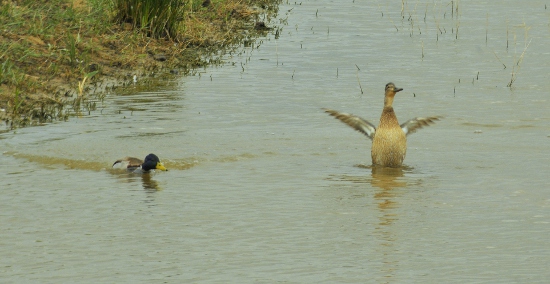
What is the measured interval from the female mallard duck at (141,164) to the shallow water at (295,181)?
0.49ft

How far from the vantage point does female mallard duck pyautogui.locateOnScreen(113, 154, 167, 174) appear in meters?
11.4

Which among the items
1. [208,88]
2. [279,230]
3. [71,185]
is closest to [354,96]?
[208,88]

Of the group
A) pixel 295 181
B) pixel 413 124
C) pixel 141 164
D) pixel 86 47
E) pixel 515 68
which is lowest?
pixel 295 181

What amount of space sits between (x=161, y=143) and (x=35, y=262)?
→ 525cm

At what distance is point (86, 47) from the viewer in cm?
1777

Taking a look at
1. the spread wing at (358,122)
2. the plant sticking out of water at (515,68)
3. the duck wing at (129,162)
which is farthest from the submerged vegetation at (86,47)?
the plant sticking out of water at (515,68)

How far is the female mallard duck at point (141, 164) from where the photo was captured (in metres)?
11.4

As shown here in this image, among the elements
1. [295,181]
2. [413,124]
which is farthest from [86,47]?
[295,181]

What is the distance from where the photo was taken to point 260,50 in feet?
66.4

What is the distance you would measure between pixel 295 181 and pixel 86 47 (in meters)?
7.64

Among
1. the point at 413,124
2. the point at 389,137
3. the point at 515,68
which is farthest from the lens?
the point at 515,68

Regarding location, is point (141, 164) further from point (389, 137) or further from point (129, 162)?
point (389, 137)

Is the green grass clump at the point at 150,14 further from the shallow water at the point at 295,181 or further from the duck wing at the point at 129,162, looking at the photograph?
the duck wing at the point at 129,162

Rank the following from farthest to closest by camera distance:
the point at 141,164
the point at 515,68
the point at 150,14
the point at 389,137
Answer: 1. the point at 150,14
2. the point at 515,68
3. the point at 389,137
4. the point at 141,164
